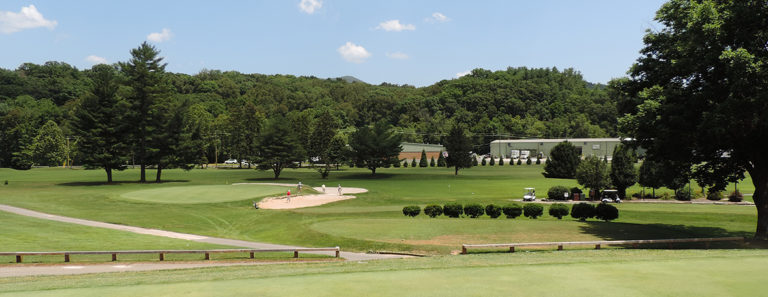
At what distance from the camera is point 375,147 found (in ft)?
288

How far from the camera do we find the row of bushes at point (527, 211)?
33.3 metres

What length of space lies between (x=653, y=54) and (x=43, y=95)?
194 m

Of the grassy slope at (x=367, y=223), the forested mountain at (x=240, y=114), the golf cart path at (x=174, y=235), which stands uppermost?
the forested mountain at (x=240, y=114)

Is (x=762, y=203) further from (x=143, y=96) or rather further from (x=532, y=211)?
(x=143, y=96)

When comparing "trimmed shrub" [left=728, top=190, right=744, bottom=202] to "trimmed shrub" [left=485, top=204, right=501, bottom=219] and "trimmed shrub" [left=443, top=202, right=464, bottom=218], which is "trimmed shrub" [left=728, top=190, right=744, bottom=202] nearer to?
"trimmed shrub" [left=485, top=204, right=501, bottom=219]

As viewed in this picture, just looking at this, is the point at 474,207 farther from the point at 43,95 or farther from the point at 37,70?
the point at 37,70

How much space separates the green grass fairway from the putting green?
31.1 meters

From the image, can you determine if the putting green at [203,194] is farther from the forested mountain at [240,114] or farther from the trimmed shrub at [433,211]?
the forested mountain at [240,114]

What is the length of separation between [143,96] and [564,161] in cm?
6364

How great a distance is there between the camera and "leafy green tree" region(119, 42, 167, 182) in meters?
72.2

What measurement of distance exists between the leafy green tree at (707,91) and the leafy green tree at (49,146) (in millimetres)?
121581

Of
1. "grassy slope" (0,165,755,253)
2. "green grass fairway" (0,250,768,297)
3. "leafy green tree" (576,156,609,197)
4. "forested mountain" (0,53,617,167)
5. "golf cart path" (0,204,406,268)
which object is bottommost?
"golf cart path" (0,204,406,268)

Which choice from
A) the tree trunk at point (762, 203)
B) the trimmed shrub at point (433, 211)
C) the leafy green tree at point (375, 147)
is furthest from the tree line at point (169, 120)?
the tree trunk at point (762, 203)

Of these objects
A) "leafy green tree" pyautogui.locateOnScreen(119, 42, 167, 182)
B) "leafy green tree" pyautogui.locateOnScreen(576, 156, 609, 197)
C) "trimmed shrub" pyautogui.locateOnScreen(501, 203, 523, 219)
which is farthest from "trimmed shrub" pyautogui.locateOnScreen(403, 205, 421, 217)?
"leafy green tree" pyautogui.locateOnScreen(119, 42, 167, 182)
